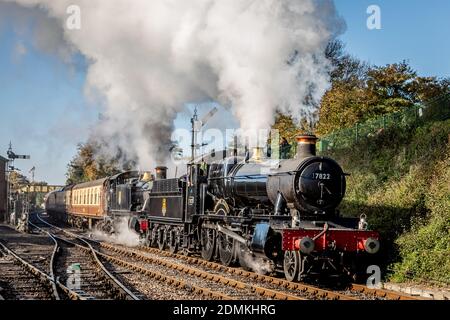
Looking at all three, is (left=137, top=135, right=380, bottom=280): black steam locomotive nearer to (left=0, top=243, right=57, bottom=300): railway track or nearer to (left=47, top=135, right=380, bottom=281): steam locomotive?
(left=47, top=135, right=380, bottom=281): steam locomotive

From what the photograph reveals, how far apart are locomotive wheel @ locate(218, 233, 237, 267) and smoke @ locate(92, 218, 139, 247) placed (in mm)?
8653

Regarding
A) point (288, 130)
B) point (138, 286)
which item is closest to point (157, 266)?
point (138, 286)

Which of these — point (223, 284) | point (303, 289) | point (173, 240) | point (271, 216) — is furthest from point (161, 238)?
point (303, 289)

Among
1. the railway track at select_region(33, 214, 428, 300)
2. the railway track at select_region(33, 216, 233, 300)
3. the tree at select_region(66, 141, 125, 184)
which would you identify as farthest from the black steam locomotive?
the tree at select_region(66, 141, 125, 184)

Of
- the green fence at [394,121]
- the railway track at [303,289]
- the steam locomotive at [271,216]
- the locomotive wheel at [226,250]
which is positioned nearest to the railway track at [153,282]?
the railway track at [303,289]

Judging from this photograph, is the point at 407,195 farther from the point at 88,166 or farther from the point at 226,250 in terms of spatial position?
the point at 88,166

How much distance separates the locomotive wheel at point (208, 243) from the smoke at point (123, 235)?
715 cm

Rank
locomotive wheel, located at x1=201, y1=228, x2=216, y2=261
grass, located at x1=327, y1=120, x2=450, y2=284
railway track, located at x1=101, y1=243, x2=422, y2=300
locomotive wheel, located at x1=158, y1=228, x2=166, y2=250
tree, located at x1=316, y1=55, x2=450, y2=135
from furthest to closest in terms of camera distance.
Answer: tree, located at x1=316, y1=55, x2=450, y2=135 < locomotive wheel, located at x1=158, y1=228, x2=166, y2=250 < locomotive wheel, located at x1=201, y1=228, x2=216, y2=261 < grass, located at x1=327, y1=120, x2=450, y2=284 < railway track, located at x1=101, y1=243, x2=422, y2=300

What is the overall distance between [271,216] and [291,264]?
3.55 ft

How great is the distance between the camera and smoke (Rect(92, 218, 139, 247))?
2408 cm

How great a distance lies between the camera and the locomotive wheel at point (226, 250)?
14892 mm

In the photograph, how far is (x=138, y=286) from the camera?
40.4 ft

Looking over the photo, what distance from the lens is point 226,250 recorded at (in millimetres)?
15383

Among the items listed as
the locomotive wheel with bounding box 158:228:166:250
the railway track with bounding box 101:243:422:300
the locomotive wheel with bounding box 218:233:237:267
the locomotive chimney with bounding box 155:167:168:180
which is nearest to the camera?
the railway track with bounding box 101:243:422:300
